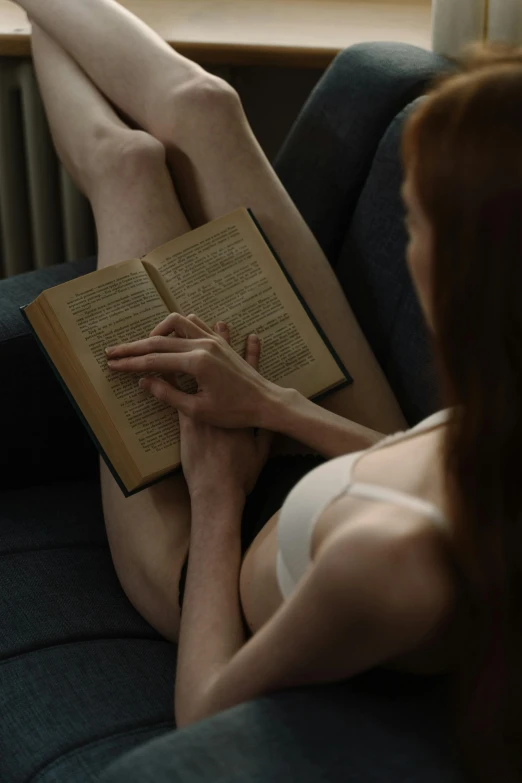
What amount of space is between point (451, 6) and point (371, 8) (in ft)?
1.88

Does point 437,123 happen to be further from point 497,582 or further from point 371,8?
point 371,8

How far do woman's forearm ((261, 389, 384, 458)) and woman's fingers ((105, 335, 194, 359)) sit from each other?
0.12 metres

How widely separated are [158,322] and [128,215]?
188 millimetres

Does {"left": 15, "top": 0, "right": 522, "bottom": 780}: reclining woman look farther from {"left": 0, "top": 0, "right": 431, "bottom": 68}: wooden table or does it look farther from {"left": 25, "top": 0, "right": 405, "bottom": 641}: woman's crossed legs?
{"left": 0, "top": 0, "right": 431, "bottom": 68}: wooden table

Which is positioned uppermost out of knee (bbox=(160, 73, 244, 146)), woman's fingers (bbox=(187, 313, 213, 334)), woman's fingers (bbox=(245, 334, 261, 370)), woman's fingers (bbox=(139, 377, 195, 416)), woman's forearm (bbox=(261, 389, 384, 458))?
knee (bbox=(160, 73, 244, 146))

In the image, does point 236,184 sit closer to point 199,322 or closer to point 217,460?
point 199,322

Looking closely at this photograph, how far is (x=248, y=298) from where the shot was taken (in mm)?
1224

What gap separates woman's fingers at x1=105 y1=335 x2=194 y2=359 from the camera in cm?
112

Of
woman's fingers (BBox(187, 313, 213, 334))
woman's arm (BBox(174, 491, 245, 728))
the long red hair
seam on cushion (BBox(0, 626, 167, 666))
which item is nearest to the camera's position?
the long red hair

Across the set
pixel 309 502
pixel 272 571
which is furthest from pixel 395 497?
pixel 272 571

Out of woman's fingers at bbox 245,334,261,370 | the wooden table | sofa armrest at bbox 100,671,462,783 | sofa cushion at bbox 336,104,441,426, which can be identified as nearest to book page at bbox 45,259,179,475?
woman's fingers at bbox 245,334,261,370

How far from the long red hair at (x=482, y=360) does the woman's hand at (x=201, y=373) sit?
0.46 metres

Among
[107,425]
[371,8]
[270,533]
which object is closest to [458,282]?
[270,533]

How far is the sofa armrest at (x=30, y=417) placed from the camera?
1343mm
